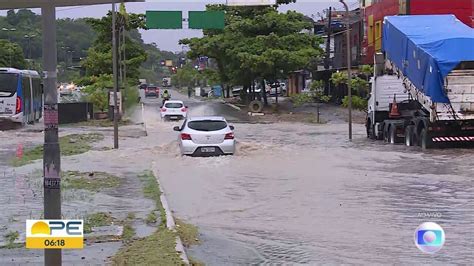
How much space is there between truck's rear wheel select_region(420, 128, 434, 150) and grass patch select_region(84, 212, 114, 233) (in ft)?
56.1

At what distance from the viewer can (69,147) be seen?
96.7 feet

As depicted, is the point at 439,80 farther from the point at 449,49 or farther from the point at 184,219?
the point at 184,219

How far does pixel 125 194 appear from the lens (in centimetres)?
1575

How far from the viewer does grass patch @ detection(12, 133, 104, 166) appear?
80.9 ft

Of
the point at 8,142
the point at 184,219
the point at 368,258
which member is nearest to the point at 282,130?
the point at 8,142

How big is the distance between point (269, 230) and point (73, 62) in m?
79.4

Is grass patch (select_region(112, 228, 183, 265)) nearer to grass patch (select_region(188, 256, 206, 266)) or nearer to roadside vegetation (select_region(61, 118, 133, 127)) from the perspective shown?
grass patch (select_region(188, 256, 206, 266))

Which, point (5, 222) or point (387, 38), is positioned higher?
point (387, 38)

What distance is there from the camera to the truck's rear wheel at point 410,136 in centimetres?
2908

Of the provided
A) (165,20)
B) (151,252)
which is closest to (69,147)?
(165,20)

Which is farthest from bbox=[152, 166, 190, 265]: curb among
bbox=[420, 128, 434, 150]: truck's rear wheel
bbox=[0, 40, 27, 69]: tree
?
bbox=[0, 40, 27, 69]: tree

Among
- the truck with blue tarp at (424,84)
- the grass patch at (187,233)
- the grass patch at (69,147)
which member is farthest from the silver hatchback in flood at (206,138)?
the grass patch at (187,233)

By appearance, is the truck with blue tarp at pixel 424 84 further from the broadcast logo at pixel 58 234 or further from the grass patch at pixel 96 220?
the broadcast logo at pixel 58 234

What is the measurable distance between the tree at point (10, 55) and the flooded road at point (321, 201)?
5859 centimetres
